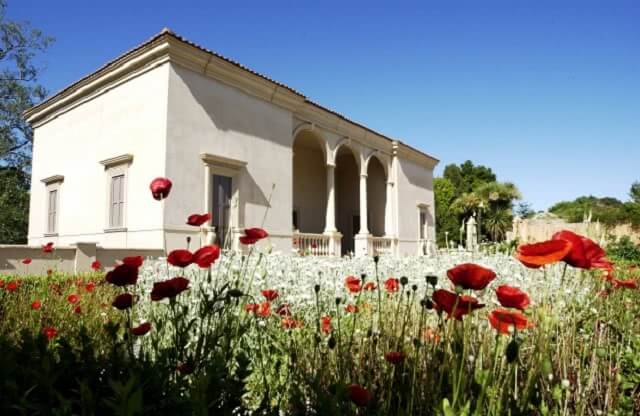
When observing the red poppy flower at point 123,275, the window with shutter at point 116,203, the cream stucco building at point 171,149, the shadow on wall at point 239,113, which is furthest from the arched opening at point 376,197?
the red poppy flower at point 123,275

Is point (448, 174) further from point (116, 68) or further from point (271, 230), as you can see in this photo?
point (116, 68)

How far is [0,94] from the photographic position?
22.3 meters

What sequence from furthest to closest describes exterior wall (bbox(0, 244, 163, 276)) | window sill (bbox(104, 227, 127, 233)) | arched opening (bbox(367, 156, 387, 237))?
arched opening (bbox(367, 156, 387, 237)) → window sill (bbox(104, 227, 127, 233)) → exterior wall (bbox(0, 244, 163, 276))

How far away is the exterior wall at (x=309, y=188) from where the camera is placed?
59.6 feet

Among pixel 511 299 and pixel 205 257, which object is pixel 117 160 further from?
pixel 511 299

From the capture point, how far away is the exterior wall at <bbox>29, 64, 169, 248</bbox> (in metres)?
10.5

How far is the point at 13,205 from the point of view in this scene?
816 inches

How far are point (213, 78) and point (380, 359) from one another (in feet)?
35.6

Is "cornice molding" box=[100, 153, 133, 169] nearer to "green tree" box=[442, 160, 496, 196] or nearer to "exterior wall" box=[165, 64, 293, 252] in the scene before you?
"exterior wall" box=[165, 64, 293, 252]

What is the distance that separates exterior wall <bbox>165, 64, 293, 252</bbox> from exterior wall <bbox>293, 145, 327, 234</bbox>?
432 cm

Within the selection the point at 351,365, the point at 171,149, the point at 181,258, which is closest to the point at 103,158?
the point at 171,149

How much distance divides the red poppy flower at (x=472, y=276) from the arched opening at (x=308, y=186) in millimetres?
16070

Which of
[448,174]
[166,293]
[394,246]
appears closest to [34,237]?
[394,246]

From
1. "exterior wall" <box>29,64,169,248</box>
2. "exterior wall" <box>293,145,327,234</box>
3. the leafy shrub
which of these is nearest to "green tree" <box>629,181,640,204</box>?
the leafy shrub
